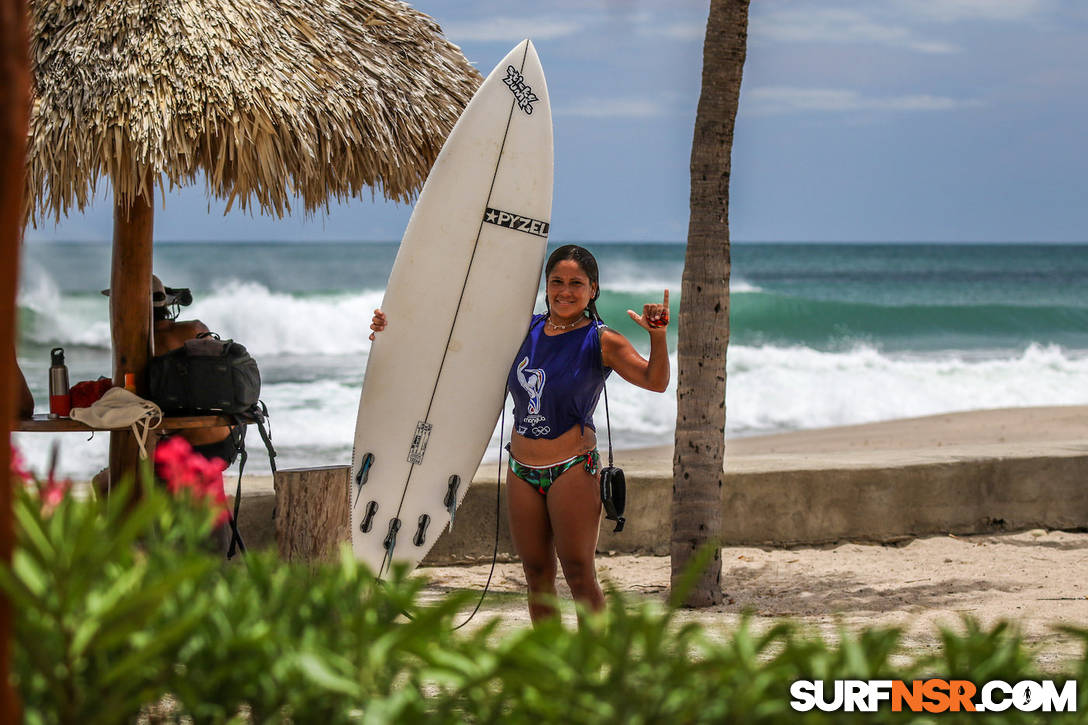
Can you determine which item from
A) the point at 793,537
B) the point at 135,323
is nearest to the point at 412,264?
the point at 135,323

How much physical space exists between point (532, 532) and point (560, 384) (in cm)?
47

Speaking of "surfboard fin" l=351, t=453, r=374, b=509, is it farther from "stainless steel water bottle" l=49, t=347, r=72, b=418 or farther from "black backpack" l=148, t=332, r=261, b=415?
"stainless steel water bottle" l=49, t=347, r=72, b=418

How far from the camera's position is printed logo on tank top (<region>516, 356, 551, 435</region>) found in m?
3.21

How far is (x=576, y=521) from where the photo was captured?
3164mm

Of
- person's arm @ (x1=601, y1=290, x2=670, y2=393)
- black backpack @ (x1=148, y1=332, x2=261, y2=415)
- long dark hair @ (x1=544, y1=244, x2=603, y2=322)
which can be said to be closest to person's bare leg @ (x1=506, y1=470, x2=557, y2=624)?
person's arm @ (x1=601, y1=290, x2=670, y2=393)

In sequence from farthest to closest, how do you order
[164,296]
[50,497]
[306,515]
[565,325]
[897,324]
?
[897,324]
[164,296]
[306,515]
[565,325]
[50,497]

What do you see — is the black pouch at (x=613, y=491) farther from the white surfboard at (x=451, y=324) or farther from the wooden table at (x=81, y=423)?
the wooden table at (x=81, y=423)

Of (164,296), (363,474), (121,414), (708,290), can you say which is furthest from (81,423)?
(708,290)

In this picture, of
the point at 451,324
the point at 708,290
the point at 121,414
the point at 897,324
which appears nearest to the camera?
the point at 121,414

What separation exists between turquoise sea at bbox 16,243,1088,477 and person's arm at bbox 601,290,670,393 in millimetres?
5894

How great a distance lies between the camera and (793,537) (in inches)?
208

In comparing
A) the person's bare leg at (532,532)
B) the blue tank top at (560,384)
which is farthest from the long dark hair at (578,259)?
the person's bare leg at (532,532)

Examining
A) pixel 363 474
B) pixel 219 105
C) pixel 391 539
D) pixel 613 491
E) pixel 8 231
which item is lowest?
pixel 391 539

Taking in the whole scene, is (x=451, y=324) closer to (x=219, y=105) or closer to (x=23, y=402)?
(x=219, y=105)
